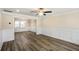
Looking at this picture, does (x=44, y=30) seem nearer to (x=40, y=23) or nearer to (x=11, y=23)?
(x=40, y=23)

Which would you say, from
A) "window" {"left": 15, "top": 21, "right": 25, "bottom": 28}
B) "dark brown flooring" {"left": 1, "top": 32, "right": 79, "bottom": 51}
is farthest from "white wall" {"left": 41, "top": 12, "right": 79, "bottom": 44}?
"window" {"left": 15, "top": 21, "right": 25, "bottom": 28}

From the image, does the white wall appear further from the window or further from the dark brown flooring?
the window

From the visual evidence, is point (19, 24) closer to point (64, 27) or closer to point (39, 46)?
point (64, 27)

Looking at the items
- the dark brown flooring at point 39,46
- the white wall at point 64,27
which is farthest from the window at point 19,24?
the dark brown flooring at point 39,46

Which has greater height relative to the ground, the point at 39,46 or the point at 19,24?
the point at 19,24

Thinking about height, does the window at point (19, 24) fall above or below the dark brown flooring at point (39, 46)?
above

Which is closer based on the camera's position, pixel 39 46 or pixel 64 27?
pixel 39 46

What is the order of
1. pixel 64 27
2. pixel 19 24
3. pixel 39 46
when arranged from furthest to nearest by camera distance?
Result: pixel 19 24
pixel 64 27
pixel 39 46

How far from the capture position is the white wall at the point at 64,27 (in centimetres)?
449

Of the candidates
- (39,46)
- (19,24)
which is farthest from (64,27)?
(19,24)

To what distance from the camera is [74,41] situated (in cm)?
454

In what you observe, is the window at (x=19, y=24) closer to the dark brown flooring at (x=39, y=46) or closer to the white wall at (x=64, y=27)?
the white wall at (x=64, y=27)

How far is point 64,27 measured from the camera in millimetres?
5277

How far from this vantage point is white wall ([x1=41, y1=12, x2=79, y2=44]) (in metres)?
4.49
